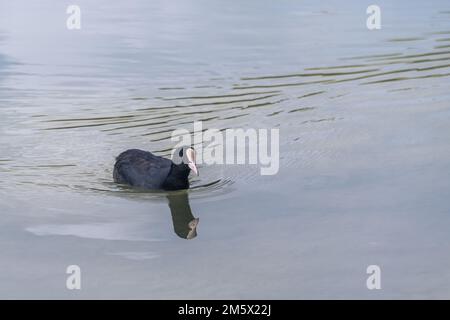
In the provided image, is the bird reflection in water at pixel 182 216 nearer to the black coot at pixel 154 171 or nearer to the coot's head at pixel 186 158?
the black coot at pixel 154 171

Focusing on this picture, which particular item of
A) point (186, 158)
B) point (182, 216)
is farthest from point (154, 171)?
point (182, 216)

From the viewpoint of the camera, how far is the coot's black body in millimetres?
10141

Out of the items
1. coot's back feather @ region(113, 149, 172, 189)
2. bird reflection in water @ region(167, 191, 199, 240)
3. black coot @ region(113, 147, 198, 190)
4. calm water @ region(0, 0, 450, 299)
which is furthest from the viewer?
coot's back feather @ region(113, 149, 172, 189)

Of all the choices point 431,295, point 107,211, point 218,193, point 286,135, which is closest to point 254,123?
point 286,135

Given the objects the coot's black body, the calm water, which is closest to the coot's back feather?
the coot's black body

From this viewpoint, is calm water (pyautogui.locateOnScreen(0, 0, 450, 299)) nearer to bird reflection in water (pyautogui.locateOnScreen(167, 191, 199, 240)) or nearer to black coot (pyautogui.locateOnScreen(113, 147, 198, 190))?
bird reflection in water (pyautogui.locateOnScreen(167, 191, 199, 240))

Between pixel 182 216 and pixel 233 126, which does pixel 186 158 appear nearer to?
pixel 182 216

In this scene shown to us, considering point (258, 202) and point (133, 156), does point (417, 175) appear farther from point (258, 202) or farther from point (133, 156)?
point (133, 156)

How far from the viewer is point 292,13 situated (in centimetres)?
1870

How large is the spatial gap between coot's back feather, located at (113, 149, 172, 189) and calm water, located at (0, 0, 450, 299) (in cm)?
16

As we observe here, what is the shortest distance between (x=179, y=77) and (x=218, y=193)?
188 inches

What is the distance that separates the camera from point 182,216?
9.53m

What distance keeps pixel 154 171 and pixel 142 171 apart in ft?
0.40

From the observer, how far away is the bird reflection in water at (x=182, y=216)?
8.97 meters
